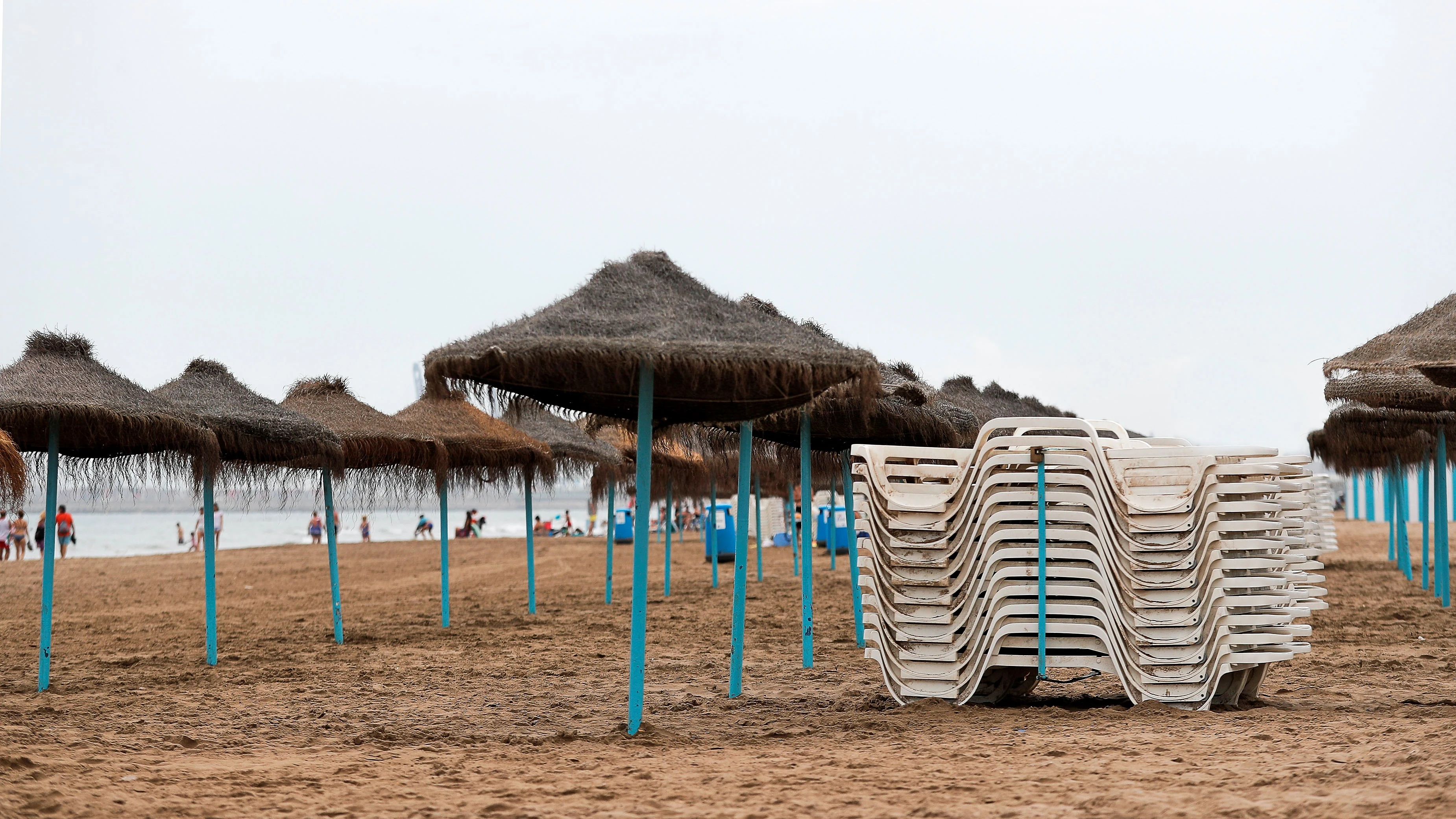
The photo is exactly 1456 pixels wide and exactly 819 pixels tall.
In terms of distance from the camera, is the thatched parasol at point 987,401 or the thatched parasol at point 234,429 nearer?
the thatched parasol at point 234,429

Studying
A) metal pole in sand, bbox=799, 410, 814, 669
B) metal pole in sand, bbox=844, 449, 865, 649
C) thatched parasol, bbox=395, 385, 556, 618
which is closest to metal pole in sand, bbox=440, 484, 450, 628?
thatched parasol, bbox=395, 385, 556, 618

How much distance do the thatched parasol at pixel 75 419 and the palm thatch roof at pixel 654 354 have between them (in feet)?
11.4

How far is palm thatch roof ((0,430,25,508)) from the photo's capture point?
6.98m

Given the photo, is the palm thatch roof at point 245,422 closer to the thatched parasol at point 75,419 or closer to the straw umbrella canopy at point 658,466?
the thatched parasol at point 75,419

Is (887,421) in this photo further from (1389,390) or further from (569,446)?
(569,446)

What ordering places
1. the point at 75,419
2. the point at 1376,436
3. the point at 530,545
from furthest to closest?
the point at 1376,436 < the point at 530,545 < the point at 75,419

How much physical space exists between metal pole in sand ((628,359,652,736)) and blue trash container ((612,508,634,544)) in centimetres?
2156

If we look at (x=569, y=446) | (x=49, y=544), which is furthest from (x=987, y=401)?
(x=49, y=544)

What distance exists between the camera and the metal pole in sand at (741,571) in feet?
25.4

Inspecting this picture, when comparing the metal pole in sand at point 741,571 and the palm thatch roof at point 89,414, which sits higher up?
the palm thatch roof at point 89,414

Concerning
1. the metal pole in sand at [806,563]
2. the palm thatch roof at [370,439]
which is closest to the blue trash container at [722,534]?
the palm thatch roof at [370,439]

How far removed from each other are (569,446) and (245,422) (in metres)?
5.30

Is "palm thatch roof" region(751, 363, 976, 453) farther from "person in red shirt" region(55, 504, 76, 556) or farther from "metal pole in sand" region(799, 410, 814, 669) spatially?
"person in red shirt" region(55, 504, 76, 556)

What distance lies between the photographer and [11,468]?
702 centimetres
